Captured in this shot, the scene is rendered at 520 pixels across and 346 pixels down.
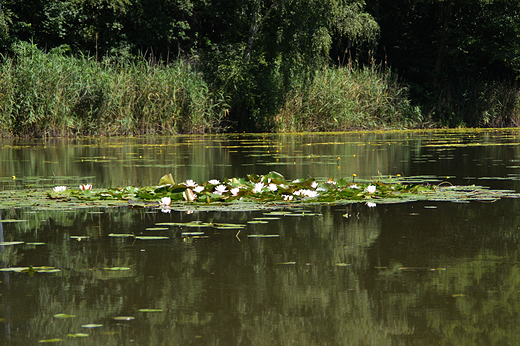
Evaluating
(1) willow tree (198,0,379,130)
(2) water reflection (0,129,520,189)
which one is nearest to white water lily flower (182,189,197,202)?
(2) water reflection (0,129,520,189)

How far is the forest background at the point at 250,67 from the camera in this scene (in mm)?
20922

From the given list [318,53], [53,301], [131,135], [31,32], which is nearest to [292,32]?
[318,53]

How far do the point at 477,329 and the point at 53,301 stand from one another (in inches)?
61.7

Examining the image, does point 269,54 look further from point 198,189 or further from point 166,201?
point 166,201

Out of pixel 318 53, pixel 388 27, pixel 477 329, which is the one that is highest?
pixel 388 27

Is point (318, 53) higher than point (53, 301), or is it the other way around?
point (318, 53)

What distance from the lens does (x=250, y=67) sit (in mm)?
25844

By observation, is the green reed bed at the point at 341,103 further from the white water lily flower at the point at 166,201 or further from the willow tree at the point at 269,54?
the white water lily flower at the point at 166,201

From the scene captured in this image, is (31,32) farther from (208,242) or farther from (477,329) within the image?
(477,329)

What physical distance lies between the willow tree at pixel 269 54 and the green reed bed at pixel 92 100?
193cm

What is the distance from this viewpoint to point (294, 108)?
83.7 ft

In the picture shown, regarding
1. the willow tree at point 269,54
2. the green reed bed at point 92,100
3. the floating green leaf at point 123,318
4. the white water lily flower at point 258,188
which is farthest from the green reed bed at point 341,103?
the floating green leaf at point 123,318

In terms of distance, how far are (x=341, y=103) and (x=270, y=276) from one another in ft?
75.0

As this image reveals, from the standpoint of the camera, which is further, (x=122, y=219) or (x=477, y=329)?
(x=122, y=219)
